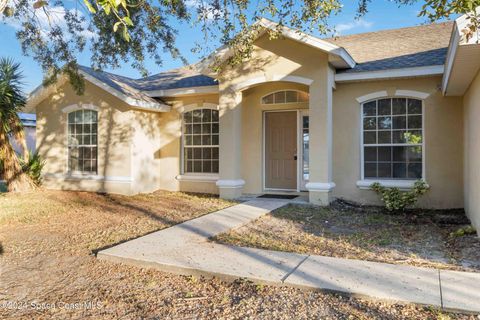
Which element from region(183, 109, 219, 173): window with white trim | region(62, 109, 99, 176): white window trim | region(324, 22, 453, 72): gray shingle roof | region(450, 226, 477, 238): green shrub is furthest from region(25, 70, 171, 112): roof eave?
region(450, 226, 477, 238): green shrub

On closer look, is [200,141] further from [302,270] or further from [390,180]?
[302,270]

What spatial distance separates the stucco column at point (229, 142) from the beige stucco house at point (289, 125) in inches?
1.1

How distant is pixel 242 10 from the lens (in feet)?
23.2

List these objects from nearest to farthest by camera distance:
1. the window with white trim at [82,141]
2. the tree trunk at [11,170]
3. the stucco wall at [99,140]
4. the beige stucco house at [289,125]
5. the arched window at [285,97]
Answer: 1. the beige stucco house at [289,125]
2. the arched window at [285,97]
3. the tree trunk at [11,170]
4. the stucco wall at [99,140]
5. the window with white trim at [82,141]

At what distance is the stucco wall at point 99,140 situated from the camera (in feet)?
38.2

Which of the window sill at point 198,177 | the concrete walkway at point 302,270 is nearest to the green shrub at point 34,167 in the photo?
the window sill at point 198,177

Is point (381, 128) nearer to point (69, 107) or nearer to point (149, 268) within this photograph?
point (149, 268)

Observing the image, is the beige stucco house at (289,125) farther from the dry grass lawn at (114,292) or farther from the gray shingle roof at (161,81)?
the dry grass lawn at (114,292)

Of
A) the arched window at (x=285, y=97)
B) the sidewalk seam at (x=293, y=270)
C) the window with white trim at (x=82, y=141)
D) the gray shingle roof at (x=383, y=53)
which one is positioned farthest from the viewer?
the window with white trim at (x=82, y=141)

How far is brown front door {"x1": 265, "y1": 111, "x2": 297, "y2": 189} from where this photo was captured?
11086 mm

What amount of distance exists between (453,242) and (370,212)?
298 centimetres

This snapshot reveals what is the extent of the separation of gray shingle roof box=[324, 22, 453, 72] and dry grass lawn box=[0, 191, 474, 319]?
6.69 meters

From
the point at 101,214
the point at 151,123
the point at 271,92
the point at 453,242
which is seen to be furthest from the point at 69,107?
the point at 453,242

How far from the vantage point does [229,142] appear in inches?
409
